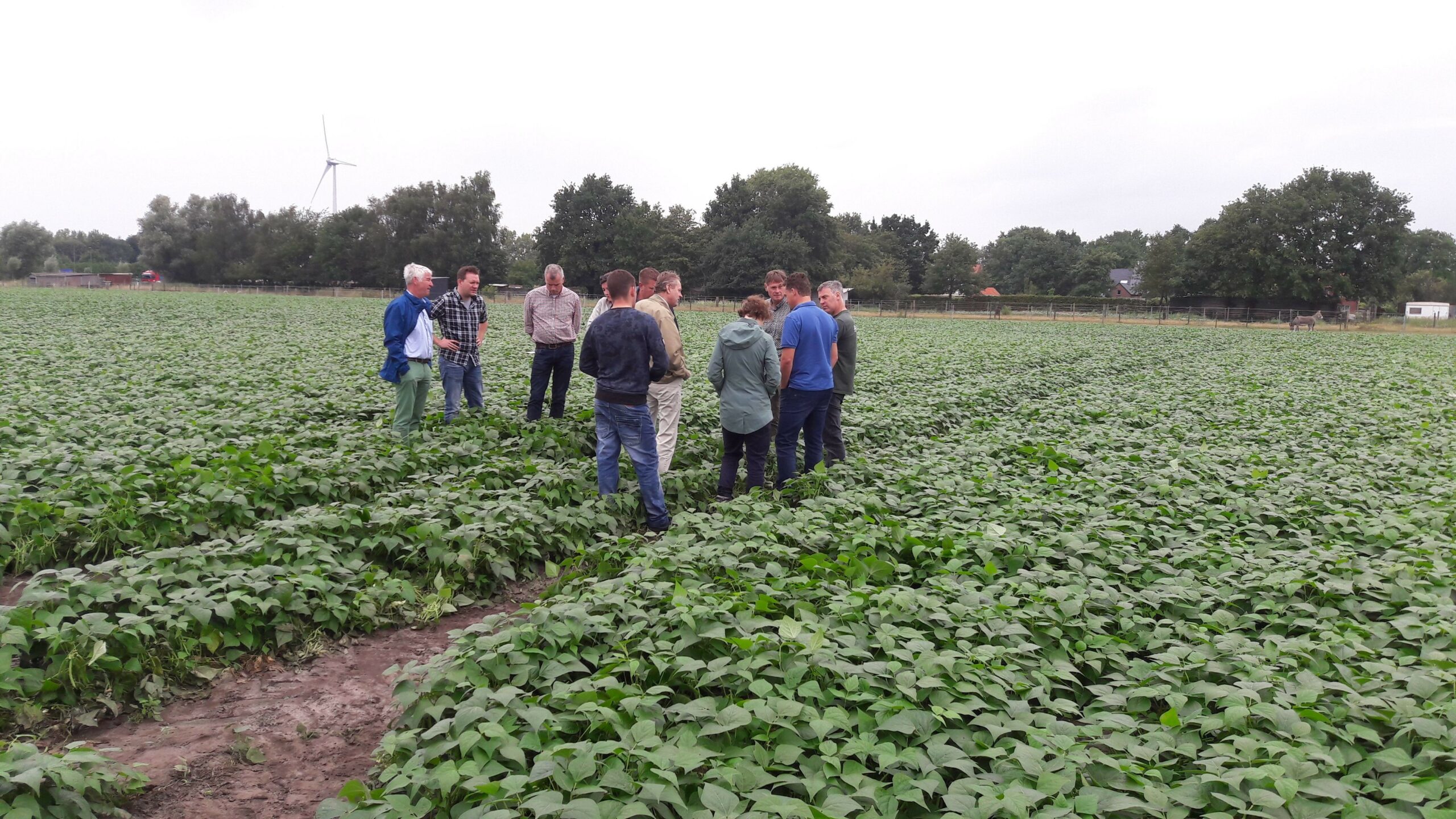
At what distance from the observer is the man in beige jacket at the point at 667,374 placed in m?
8.16

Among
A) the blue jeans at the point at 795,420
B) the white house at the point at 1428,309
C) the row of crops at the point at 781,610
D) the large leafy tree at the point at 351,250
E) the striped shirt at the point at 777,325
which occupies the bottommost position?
the row of crops at the point at 781,610

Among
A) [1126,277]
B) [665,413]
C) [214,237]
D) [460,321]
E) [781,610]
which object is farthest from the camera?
[1126,277]

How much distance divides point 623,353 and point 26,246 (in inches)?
5389

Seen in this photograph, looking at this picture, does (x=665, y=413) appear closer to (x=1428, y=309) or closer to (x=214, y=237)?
(x=1428, y=309)

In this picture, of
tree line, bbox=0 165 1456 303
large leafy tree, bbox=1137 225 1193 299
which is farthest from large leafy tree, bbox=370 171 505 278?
large leafy tree, bbox=1137 225 1193 299

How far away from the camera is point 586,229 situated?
77250 millimetres

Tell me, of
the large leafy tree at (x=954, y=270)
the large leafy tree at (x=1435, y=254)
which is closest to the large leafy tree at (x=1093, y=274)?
the large leafy tree at (x=954, y=270)

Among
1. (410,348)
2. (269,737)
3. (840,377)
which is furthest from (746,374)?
(269,737)

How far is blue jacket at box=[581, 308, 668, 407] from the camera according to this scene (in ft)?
23.2

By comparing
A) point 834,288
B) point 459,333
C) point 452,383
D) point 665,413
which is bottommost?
point 665,413

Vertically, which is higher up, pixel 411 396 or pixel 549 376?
pixel 549 376

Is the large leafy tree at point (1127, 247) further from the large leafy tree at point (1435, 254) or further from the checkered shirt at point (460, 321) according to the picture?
the checkered shirt at point (460, 321)

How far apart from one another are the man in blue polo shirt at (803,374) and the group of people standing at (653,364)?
0.04ft

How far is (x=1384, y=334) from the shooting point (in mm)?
44031
